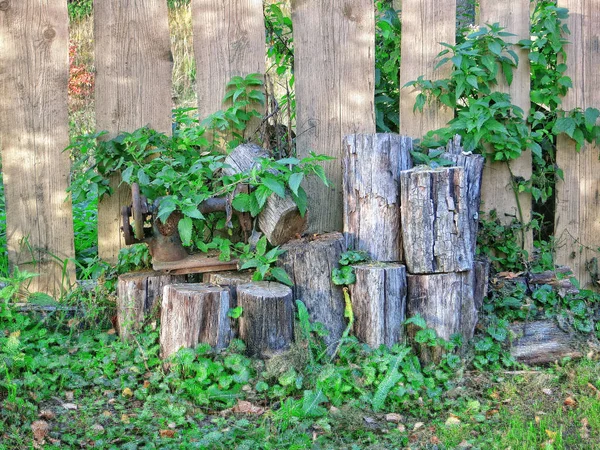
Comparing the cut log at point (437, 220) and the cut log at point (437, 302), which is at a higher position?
the cut log at point (437, 220)

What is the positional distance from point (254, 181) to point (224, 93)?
0.97 metres

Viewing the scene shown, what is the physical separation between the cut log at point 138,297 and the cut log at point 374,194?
1.14 m

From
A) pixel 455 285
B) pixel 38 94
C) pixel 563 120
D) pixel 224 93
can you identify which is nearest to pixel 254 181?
pixel 224 93

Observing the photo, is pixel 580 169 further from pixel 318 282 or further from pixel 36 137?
pixel 36 137

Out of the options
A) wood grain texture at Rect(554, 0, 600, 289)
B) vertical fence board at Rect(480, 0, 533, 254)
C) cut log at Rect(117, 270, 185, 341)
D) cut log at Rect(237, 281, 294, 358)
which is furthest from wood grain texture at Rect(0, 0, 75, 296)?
wood grain texture at Rect(554, 0, 600, 289)

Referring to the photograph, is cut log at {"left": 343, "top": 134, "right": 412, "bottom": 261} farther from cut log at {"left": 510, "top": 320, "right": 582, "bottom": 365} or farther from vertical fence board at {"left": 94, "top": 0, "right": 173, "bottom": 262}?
vertical fence board at {"left": 94, "top": 0, "right": 173, "bottom": 262}

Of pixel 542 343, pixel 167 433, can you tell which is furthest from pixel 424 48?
pixel 167 433

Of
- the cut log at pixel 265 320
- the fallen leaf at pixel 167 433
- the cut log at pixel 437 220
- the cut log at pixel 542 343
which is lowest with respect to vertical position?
the fallen leaf at pixel 167 433

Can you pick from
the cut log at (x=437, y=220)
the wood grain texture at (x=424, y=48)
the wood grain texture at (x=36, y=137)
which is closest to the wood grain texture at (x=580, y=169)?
the wood grain texture at (x=424, y=48)

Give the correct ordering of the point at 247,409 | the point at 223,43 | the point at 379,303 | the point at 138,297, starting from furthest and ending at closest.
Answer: the point at 223,43, the point at 138,297, the point at 379,303, the point at 247,409

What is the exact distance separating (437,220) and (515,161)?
50.0 inches

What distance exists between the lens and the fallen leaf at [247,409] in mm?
3410

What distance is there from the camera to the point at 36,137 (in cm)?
439

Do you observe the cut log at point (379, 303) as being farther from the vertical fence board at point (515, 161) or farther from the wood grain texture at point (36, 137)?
the wood grain texture at point (36, 137)
